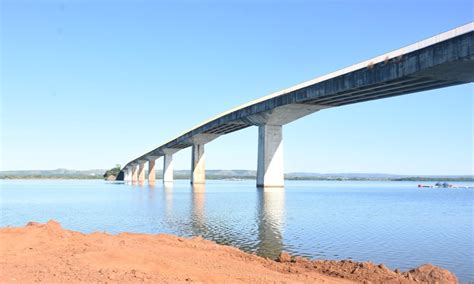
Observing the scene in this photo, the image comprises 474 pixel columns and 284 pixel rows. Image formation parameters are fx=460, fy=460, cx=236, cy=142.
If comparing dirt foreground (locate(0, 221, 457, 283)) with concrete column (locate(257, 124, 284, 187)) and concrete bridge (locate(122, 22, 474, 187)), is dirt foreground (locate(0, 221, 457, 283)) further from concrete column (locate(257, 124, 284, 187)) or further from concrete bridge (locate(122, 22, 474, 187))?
concrete column (locate(257, 124, 284, 187))

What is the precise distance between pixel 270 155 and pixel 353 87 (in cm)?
2778

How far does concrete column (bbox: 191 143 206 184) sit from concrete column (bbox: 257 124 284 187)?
1550 inches

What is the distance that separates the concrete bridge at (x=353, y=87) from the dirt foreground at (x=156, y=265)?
30695 mm

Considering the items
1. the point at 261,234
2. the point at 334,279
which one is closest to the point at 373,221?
the point at 261,234

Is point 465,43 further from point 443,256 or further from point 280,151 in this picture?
point 280,151

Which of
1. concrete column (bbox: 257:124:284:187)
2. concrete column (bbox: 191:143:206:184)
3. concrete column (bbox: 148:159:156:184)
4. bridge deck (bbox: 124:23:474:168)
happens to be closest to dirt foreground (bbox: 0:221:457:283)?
bridge deck (bbox: 124:23:474:168)

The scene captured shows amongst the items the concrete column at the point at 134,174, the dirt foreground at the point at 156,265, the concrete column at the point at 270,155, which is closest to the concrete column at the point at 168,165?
the concrete column at the point at 134,174

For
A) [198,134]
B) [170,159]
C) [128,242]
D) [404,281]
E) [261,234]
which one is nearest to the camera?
[404,281]

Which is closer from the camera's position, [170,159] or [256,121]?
[256,121]

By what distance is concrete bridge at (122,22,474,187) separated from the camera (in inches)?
1613

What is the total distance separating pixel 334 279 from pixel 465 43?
3271 cm

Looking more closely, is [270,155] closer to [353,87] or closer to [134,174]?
[353,87]

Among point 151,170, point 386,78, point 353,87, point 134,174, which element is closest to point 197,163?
point 151,170

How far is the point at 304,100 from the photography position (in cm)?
6531
